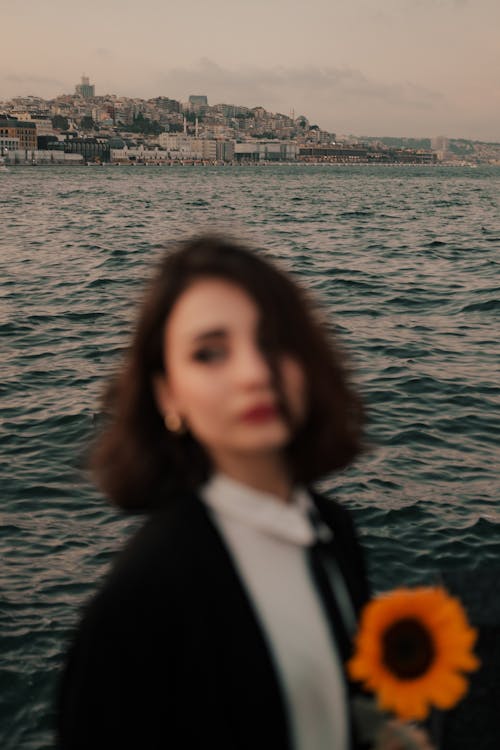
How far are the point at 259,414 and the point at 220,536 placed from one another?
0.71ft

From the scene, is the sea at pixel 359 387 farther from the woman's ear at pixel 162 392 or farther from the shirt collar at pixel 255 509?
the shirt collar at pixel 255 509

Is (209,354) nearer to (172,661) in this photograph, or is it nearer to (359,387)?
(172,661)

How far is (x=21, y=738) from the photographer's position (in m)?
5.25

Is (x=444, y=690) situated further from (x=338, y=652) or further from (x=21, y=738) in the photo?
(x=21, y=738)

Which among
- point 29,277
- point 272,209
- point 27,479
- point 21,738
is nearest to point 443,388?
point 27,479

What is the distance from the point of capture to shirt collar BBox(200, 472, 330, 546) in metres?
1.56

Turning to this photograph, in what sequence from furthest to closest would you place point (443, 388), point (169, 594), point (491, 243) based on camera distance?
point (491, 243) < point (443, 388) < point (169, 594)

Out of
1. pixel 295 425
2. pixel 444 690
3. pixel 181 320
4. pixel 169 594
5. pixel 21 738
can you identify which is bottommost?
pixel 21 738

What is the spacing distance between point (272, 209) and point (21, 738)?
47496 millimetres

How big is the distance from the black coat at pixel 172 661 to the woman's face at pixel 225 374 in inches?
7.2

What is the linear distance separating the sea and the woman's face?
0.82ft

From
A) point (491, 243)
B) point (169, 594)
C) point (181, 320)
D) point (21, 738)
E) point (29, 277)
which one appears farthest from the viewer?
point (491, 243)

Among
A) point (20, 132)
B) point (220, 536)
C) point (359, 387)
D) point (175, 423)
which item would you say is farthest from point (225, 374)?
point (20, 132)

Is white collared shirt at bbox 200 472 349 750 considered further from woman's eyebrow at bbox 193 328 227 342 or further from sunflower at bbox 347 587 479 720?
woman's eyebrow at bbox 193 328 227 342
